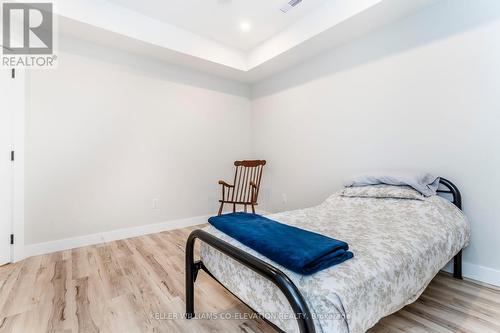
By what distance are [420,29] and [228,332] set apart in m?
3.03

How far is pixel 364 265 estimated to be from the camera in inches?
40.8

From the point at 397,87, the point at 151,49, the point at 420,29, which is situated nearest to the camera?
the point at 420,29

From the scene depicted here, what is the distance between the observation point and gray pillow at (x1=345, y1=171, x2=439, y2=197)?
6.59 ft

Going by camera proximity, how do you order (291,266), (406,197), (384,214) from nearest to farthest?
(291,266)
(384,214)
(406,197)

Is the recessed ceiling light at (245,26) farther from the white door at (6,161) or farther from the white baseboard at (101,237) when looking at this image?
the white baseboard at (101,237)

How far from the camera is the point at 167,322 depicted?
149 cm

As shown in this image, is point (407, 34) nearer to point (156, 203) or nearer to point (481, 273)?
point (481, 273)

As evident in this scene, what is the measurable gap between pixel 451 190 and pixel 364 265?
1.59 m

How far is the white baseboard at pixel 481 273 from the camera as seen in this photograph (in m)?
1.89

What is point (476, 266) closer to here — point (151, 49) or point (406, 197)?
point (406, 197)

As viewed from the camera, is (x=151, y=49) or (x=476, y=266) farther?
(x=151, y=49)

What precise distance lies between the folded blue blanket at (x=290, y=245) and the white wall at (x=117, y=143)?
218cm

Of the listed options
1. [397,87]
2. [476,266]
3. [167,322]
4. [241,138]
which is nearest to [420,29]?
[397,87]

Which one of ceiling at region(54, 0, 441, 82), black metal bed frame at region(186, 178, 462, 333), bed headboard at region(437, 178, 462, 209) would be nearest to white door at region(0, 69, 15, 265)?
ceiling at region(54, 0, 441, 82)
